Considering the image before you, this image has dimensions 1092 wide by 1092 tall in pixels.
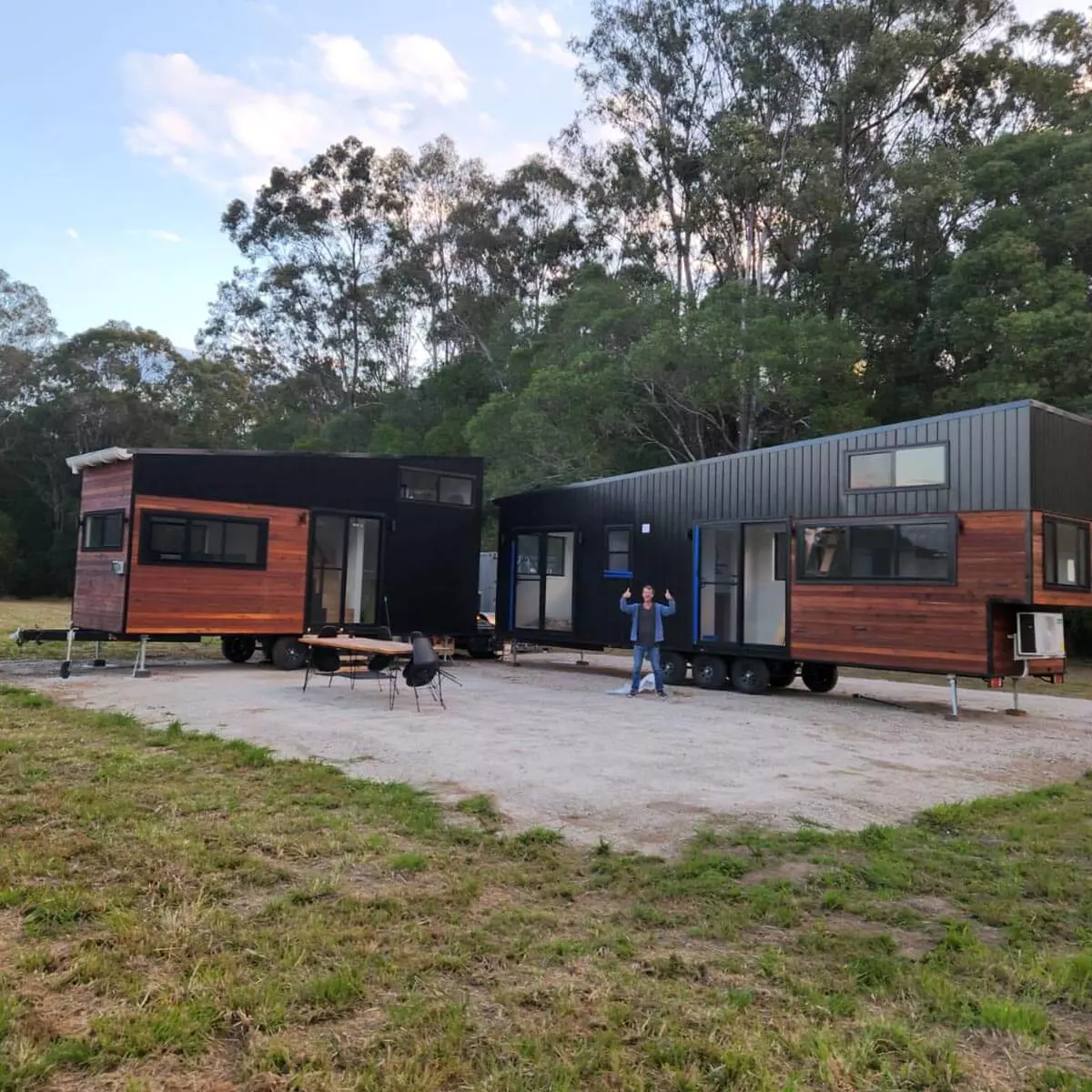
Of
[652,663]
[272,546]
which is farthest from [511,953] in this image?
[272,546]

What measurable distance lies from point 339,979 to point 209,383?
140 ft

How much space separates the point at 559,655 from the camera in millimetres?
16891

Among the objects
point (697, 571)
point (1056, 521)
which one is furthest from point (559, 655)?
point (1056, 521)

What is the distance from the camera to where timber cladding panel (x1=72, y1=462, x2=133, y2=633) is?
11453 millimetres

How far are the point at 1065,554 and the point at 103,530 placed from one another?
1152cm

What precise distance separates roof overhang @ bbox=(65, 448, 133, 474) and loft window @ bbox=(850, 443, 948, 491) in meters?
8.77

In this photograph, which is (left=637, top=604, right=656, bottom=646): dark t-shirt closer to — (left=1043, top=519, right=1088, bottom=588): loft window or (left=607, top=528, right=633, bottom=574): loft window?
(left=607, top=528, right=633, bottom=574): loft window

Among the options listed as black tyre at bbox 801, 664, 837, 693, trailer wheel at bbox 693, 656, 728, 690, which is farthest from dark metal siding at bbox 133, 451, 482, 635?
black tyre at bbox 801, 664, 837, 693

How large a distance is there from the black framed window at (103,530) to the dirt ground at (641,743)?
167 centimetres

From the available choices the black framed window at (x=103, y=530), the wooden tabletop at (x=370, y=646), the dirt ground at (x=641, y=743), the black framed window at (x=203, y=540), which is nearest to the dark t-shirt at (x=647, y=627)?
the dirt ground at (x=641, y=743)

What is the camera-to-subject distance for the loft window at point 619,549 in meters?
13.1

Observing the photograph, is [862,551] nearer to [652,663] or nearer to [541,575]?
[652,663]

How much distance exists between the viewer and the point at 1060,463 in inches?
363

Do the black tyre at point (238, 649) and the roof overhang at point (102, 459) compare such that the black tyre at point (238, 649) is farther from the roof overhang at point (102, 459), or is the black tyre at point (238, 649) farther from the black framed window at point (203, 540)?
the roof overhang at point (102, 459)
